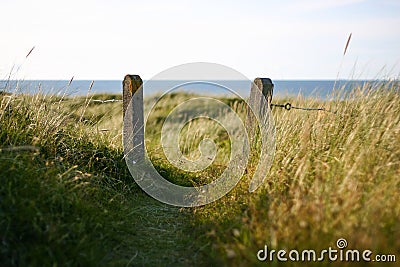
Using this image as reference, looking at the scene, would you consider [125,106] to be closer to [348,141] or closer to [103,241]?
[103,241]

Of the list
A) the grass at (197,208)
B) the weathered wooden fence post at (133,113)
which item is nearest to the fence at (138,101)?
the weathered wooden fence post at (133,113)

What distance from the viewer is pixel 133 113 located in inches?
204

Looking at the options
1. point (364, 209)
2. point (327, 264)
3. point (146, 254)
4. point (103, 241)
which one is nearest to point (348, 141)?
point (364, 209)

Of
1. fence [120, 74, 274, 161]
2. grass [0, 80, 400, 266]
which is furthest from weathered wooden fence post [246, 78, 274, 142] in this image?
grass [0, 80, 400, 266]

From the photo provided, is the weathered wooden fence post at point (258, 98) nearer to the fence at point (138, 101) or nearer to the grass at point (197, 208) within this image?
the fence at point (138, 101)

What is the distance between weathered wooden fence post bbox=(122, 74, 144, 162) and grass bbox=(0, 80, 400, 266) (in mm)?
216

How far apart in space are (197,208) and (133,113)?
147 centimetres

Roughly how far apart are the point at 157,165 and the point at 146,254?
7.05 feet

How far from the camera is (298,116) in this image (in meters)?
5.39

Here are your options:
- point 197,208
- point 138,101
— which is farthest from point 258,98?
point 197,208

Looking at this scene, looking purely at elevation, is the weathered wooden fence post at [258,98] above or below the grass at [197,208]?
above

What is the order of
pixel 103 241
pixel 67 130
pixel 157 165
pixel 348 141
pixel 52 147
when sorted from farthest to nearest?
pixel 157 165 → pixel 67 130 → pixel 52 147 → pixel 348 141 → pixel 103 241

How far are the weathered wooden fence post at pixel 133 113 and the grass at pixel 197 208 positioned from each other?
22cm

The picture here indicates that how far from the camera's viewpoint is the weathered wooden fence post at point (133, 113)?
5.15 meters
